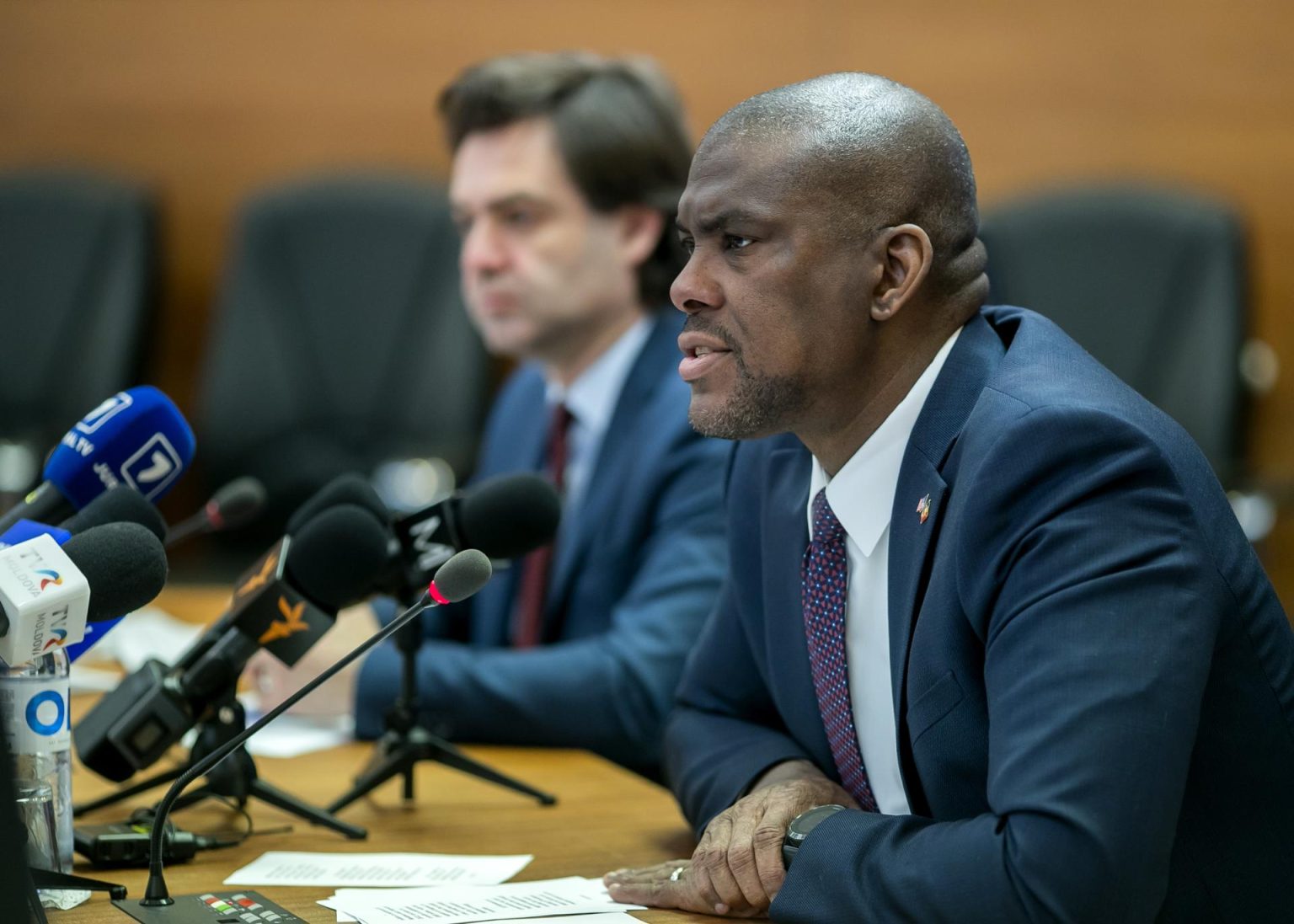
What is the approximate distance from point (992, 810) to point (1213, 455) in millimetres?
2572

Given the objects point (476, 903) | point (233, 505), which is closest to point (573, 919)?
point (476, 903)

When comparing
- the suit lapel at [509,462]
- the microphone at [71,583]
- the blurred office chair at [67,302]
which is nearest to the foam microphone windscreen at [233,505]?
the microphone at [71,583]

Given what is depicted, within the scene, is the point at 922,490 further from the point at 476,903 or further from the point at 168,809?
the point at 168,809

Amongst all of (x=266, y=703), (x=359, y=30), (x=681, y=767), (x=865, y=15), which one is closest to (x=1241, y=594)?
(x=681, y=767)

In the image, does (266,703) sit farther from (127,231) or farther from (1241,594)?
(127,231)

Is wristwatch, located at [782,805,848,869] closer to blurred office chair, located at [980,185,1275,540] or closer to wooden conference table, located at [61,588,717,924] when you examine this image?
wooden conference table, located at [61,588,717,924]

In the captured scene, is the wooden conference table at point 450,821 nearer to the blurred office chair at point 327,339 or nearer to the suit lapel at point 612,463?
the suit lapel at point 612,463

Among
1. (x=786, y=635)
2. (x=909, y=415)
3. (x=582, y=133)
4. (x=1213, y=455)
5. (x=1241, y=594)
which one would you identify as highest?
(x=582, y=133)

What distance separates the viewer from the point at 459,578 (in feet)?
4.82

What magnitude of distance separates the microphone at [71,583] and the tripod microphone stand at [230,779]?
34cm

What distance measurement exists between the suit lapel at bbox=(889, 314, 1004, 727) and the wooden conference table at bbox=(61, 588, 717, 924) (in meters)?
0.34

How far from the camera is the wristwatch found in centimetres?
149

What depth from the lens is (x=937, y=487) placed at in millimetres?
1529

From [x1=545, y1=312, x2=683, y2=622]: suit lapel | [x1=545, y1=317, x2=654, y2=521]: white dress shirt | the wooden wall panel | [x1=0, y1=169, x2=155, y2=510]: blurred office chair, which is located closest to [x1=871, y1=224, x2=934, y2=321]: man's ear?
[x1=545, y1=312, x2=683, y2=622]: suit lapel
